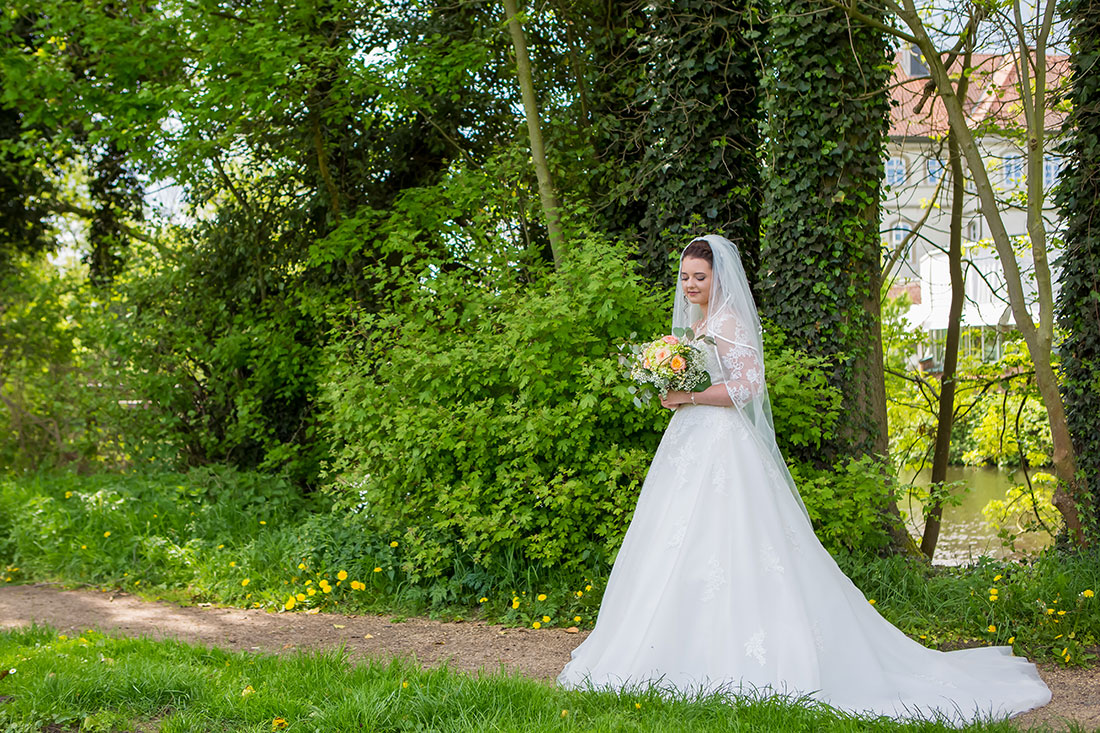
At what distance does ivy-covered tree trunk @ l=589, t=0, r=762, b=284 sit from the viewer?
761cm

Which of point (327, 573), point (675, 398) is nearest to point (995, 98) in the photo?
point (675, 398)

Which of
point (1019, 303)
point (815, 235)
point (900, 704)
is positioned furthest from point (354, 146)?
point (900, 704)

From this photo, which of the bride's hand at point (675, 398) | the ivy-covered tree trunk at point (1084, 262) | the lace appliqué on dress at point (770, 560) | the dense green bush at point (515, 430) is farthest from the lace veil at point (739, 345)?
the ivy-covered tree trunk at point (1084, 262)

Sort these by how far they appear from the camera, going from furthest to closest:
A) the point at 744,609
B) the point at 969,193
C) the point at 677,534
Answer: the point at 969,193, the point at 677,534, the point at 744,609

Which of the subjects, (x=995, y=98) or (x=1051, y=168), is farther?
(x=1051, y=168)

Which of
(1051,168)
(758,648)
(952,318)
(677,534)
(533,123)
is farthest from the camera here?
(1051,168)

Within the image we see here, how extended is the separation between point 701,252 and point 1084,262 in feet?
11.8

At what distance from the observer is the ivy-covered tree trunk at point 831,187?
669 centimetres

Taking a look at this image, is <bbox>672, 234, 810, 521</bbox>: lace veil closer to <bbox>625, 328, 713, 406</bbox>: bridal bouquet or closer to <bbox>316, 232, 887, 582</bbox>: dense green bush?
<bbox>625, 328, 713, 406</bbox>: bridal bouquet

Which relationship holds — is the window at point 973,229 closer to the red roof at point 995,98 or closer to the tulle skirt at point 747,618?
the red roof at point 995,98

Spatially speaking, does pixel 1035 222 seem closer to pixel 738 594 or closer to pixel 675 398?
pixel 675 398

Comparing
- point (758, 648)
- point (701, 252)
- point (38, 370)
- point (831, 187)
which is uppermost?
point (831, 187)

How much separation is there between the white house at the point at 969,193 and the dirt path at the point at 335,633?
441 cm

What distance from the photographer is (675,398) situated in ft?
15.5
